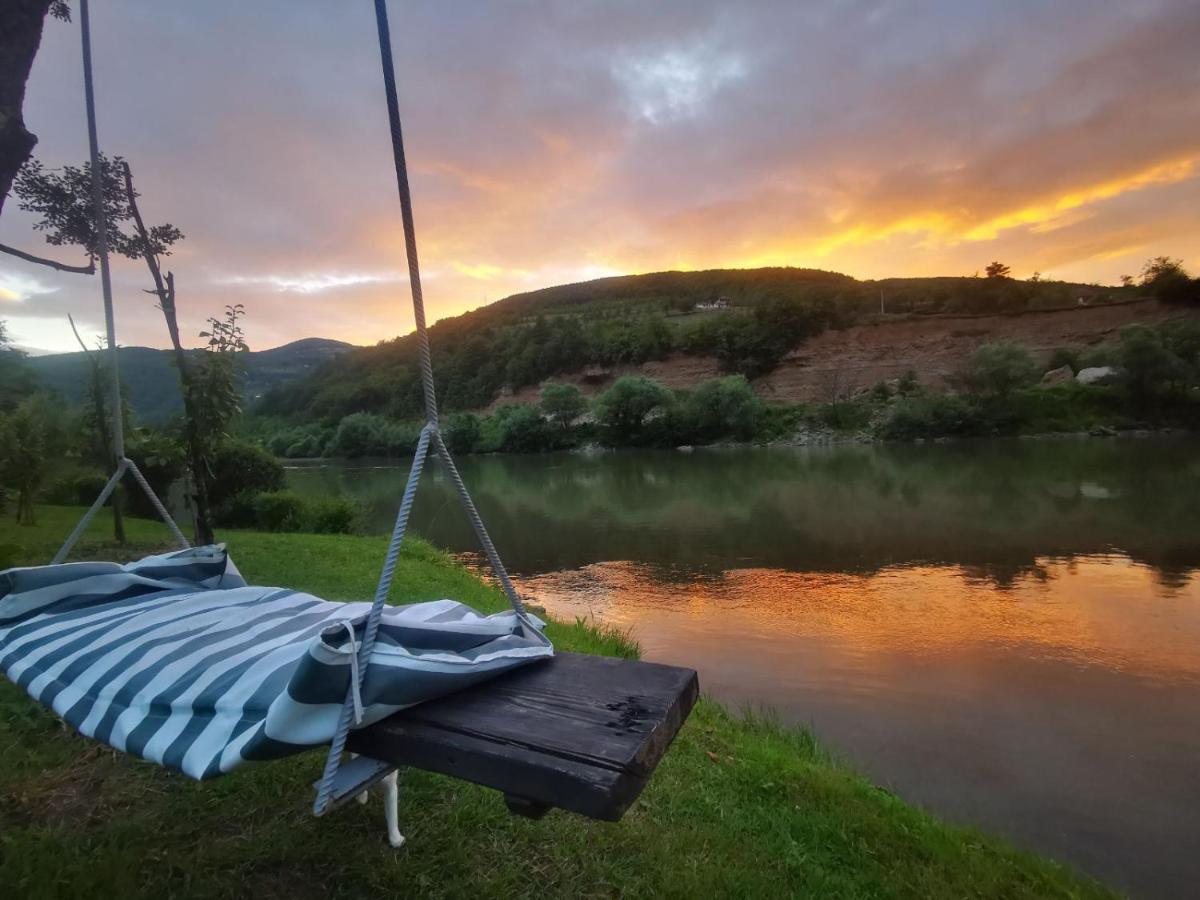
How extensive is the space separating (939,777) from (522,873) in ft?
10.9

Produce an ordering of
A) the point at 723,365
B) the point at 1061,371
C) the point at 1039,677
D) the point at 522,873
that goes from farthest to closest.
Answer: the point at 723,365
the point at 1061,371
the point at 1039,677
the point at 522,873

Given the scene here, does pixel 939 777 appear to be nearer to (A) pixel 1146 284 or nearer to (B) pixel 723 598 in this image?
(B) pixel 723 598

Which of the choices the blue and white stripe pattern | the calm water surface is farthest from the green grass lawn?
the calm water surface

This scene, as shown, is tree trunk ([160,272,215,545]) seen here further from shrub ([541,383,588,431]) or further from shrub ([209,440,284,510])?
shrub ([541,383,588,431])

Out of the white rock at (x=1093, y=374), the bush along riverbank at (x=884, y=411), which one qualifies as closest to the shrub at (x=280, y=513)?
the bush along riverbank at (x=884, y=411)

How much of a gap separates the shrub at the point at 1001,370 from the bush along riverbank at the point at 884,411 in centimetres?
7

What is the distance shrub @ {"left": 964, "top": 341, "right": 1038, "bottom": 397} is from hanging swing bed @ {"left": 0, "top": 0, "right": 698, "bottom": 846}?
4360 centimetres

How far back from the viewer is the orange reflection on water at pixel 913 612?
670cm

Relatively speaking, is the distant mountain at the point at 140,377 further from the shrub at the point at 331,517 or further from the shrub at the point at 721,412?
the shrub at the point at 721,412

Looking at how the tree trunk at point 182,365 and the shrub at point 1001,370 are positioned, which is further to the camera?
the shrub at point 1001,370

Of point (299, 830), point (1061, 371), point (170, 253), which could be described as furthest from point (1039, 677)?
point (1061, 371)

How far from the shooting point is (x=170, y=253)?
843 cm

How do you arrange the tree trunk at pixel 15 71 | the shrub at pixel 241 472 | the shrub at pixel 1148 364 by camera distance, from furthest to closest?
the shrub at pixel 1148 364, the shrub at pixel 241 472, the tree trunk at pixel 15 71

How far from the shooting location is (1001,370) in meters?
38.3
